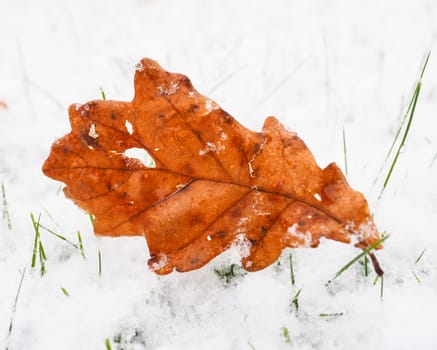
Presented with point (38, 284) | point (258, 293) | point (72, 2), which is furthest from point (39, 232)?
point (72, 2)

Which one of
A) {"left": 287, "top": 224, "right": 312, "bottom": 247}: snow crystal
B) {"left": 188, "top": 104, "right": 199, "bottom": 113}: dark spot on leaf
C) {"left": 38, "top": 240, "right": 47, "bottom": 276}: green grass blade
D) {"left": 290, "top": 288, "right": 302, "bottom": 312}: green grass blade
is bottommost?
{"left": 290, "top": 288, "right": 302, "bottom": 312}: green grass blade

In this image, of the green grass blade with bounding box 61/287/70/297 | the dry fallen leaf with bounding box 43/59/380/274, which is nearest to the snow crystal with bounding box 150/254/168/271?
the dry fallen leaf with bounding box 43/59/380/274

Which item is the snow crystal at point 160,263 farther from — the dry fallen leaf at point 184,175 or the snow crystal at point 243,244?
the snow crystal at point 243,244

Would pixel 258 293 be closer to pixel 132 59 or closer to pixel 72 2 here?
pixel 132 59

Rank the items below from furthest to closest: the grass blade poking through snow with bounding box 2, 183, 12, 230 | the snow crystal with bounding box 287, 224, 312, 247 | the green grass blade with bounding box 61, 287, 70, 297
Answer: the grass blade poking through snow with bounding box 2, 183, 12, 230
the green grass blade with bounding box 61, 287, 70, 297
the snow crystal with bounding box 287, 224, 312, 247

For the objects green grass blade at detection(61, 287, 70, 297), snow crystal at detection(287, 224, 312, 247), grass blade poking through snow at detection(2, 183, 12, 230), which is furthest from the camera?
grass blade poking through snow at detection(2, 183, 12, 230)

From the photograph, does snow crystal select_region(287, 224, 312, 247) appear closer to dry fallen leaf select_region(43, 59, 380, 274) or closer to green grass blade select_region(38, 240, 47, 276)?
dry fallen leaf select_region(43, 59, 380, 274)

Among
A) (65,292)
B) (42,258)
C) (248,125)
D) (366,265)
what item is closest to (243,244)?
(366,265)
